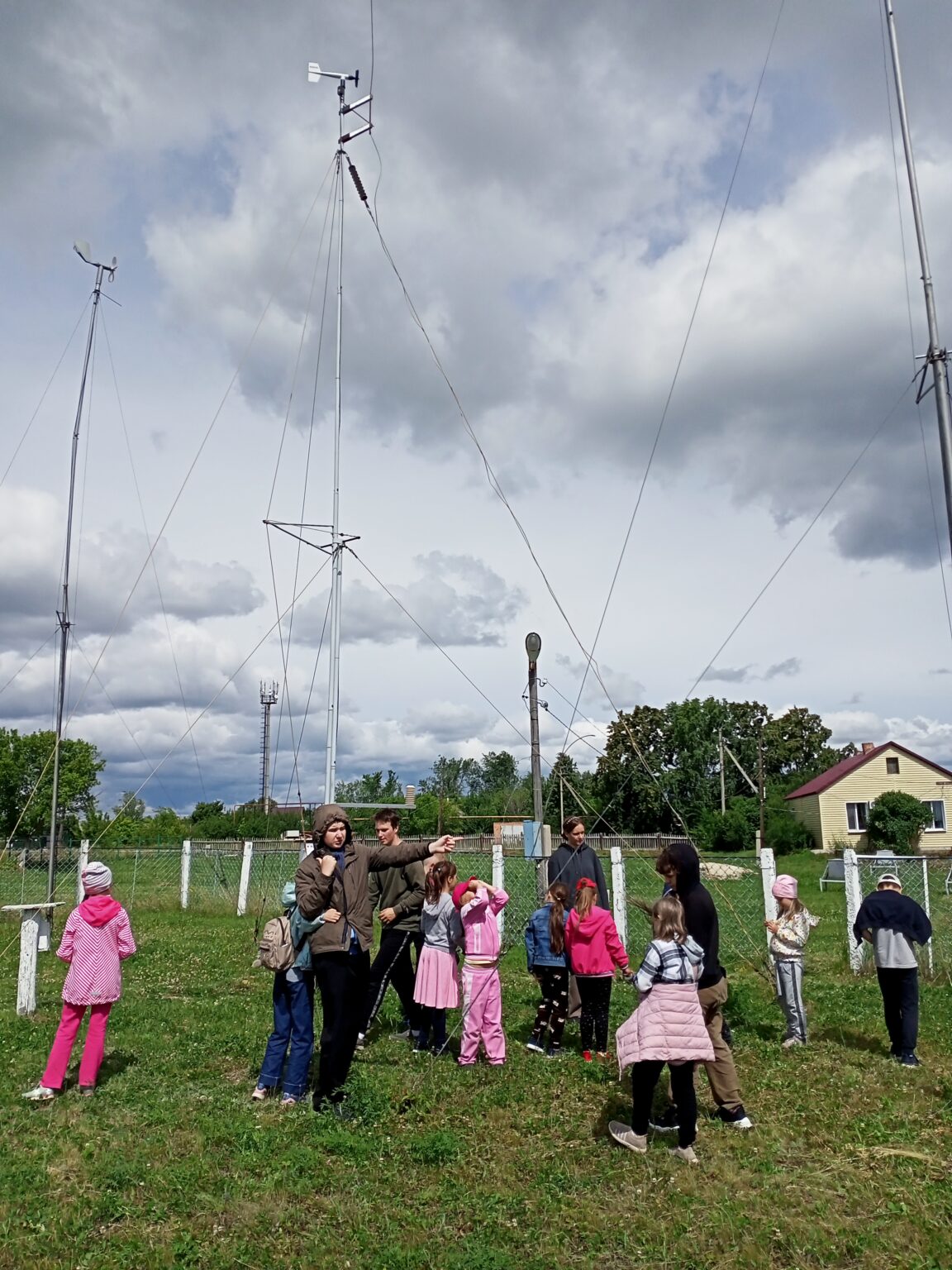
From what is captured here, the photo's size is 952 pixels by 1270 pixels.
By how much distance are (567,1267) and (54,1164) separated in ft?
10.4

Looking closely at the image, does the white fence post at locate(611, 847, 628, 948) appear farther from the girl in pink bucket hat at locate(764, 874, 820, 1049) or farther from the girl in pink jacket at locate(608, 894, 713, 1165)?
the girl in pink jacket at locate(608, 894, 713, 1165)

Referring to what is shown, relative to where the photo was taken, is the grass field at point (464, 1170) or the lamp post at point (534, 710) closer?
the grass field at point (464, 1170)

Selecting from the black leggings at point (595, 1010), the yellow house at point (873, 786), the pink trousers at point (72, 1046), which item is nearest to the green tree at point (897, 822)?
the yellow house at point (873, 786)

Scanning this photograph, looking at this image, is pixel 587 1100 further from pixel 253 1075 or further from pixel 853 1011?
pixel 853 1011

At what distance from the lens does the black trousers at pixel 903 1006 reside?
8.17 meters

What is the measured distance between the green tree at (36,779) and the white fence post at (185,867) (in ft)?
106

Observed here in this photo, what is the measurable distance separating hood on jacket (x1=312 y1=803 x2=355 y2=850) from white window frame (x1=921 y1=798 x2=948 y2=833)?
42991 millimetres

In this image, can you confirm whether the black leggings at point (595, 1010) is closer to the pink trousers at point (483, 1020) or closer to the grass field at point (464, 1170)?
the grass field at point (464, 1170)

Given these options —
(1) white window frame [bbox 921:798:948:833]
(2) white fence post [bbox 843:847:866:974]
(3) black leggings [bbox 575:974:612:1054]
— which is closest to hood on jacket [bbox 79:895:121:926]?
(3) black leggings [bbox 575:974:612:1054]

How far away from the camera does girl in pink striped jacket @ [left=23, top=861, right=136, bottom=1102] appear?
7105mm

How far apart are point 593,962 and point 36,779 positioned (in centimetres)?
5061

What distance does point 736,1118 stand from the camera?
21.2 feet

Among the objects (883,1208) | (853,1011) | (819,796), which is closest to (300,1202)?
(883,1208)

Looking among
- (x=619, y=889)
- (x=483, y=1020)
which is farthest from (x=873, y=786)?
(x=483, y=1020)
